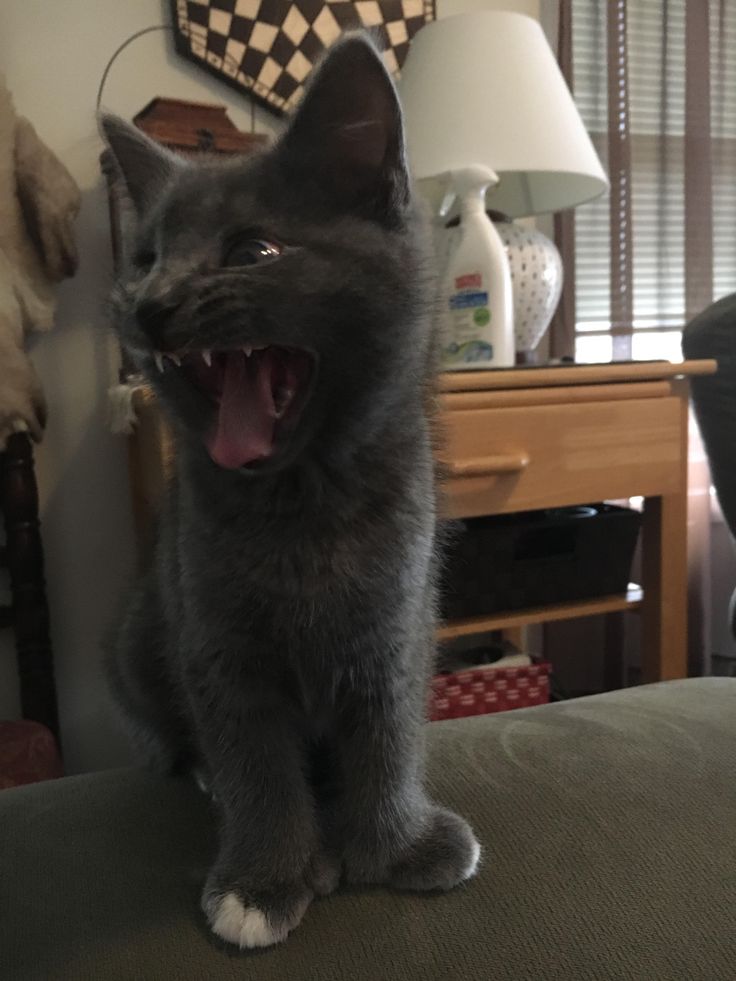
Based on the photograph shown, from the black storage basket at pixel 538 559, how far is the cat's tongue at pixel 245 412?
702mm

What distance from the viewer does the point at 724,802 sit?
1.90 feet

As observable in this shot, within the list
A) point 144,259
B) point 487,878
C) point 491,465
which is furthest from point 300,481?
point 491,465

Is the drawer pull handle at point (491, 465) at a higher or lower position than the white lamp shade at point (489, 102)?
lower

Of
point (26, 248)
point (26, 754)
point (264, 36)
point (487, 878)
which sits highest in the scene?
point (264, 36)

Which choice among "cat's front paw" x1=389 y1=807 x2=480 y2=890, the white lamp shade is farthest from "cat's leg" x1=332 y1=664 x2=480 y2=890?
the white lamp shade

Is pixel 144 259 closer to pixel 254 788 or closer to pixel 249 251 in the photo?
pixel 249 251

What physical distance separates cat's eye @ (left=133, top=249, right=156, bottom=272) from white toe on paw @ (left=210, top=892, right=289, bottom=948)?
0.40 m

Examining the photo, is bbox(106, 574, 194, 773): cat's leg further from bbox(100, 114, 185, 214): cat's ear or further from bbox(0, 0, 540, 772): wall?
bbox(0, 0, 540, 772): wall

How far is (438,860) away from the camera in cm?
51

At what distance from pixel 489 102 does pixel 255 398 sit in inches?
37.6

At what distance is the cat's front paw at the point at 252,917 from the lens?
46 cm

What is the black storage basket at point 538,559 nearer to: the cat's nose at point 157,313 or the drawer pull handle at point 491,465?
the drawer pull handle at point 491,465

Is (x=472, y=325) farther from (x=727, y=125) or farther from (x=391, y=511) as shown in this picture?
(x=727, y=125)

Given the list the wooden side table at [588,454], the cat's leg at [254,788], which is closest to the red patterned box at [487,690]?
the wooden side table at [588,454]
